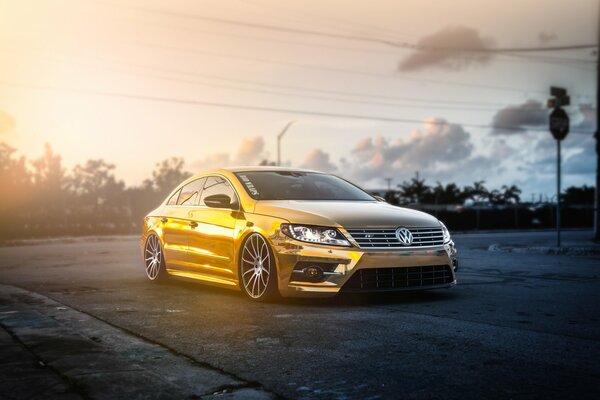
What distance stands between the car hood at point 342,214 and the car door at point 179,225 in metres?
1.67

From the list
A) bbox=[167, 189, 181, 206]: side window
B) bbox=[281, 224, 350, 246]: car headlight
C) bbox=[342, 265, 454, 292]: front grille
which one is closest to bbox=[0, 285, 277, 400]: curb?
bbox=[281, 224, 350, 246]: car headlight

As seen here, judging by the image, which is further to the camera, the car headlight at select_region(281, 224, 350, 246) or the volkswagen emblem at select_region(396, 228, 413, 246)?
the volkswagen emblem at select_region(396, 228, 413, 246)

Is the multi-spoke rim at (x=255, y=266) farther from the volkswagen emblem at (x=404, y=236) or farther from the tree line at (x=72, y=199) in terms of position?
the tree line at (x=72, y=199)

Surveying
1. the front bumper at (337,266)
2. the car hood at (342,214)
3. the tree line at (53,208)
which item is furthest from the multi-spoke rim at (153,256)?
the tree line at (53,208)

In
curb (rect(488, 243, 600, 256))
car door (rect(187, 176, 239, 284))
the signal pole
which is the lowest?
curb (rect(488, 243, 600, 256))

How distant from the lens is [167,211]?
10.4 meters

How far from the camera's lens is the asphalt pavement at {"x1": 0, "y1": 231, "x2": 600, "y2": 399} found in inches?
166

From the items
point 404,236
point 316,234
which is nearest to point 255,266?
point 316,234

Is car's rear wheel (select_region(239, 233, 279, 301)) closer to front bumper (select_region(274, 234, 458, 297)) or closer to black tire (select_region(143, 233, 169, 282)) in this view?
front bumper (select_region(274, 234, 458, 297))

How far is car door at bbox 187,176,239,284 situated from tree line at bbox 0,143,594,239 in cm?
2679

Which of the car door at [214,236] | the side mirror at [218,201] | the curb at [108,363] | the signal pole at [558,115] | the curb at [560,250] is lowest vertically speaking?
the curb at [108,363]

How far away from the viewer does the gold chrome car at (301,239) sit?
7.52m

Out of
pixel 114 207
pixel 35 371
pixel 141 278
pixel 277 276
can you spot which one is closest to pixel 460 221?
pixel 114 207

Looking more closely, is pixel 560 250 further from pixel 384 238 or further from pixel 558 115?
pixel 384 238
